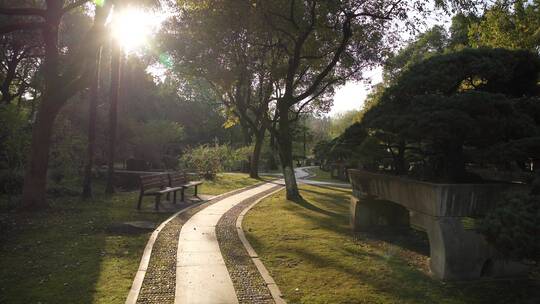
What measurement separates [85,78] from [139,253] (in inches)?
264

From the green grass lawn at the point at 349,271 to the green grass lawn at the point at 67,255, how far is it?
2494 mm

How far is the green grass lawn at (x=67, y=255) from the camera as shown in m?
5.38

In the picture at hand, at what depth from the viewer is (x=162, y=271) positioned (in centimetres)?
643

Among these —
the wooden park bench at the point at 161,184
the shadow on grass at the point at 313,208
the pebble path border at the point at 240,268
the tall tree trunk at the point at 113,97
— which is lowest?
the pebble path border at the point at 240,268

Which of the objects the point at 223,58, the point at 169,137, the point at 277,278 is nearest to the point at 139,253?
the point at 277,278

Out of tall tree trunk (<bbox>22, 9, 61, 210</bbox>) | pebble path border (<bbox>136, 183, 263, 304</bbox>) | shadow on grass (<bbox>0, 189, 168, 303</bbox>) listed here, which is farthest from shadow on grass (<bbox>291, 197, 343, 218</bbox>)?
tall tree trunk (<bbox>22, 9, 61, 210</bbox>)

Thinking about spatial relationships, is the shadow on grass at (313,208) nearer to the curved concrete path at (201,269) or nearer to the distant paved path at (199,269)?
the distant paved path at (199,269)

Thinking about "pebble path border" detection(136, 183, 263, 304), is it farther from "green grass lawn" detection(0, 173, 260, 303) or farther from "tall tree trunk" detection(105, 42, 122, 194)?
"tall tree trunk" detection(105, 42, 122, 194)

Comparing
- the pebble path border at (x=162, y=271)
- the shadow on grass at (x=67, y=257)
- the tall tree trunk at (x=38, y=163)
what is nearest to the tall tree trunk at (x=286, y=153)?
the shadow on grass at (x=67, y=257)

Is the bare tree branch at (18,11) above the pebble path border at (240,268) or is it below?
above

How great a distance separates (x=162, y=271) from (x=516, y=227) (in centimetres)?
506

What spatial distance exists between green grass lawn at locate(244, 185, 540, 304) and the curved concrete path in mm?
850

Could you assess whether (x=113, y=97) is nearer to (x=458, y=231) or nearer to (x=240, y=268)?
(x=240, y=268)

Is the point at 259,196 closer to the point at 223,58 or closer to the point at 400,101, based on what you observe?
the point at 223,58
